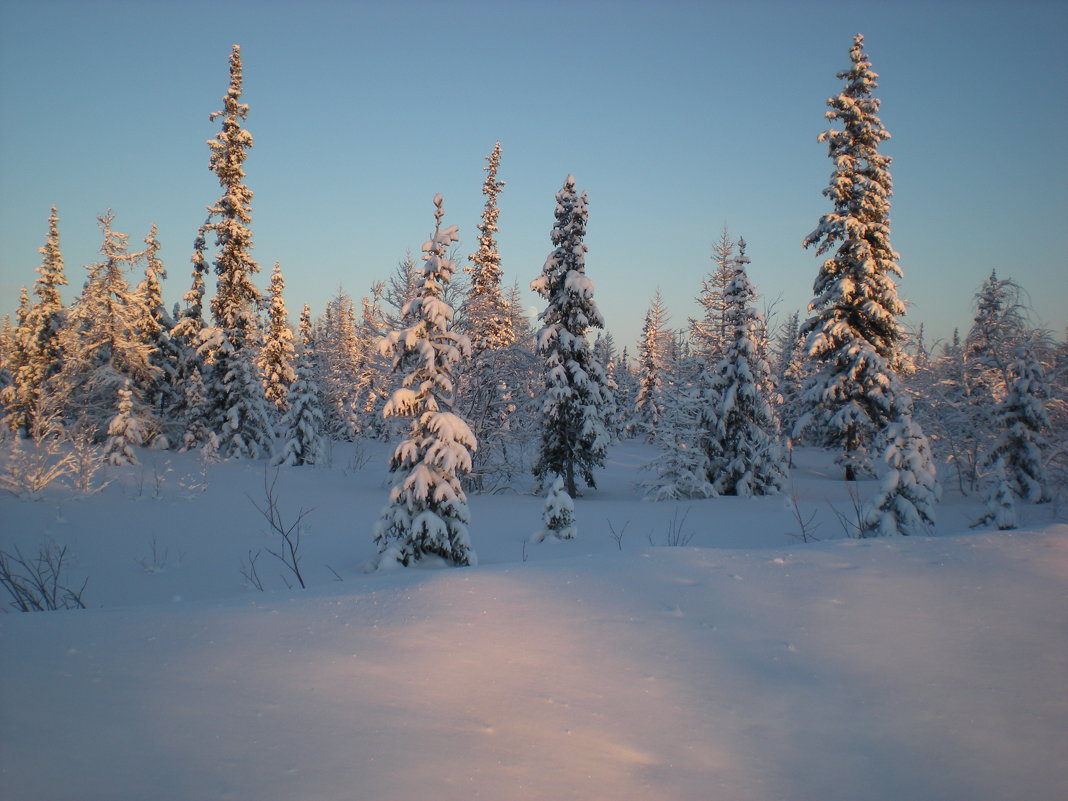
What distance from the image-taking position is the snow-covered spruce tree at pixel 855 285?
21.5 metres

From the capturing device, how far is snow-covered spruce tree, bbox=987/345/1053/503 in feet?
60.6

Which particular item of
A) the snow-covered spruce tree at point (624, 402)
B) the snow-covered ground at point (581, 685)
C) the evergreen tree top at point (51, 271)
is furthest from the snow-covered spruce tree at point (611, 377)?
the snow-covered ground at point (581, 685)

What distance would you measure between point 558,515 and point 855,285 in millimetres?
15399

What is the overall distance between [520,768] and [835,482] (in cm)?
2607

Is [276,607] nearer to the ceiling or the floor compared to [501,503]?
nearer to the ceiling

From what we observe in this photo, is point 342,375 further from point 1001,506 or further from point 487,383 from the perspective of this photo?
point 1001,506

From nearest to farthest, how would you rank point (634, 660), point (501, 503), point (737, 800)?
point (737, 800) → point (634, 660) → point (501, 503)

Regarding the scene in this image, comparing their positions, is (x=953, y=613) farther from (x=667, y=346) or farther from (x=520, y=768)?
(x=667, y=346)

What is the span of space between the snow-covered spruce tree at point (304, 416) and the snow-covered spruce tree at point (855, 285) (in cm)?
2466

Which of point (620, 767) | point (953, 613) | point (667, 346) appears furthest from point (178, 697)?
point (667, 346)

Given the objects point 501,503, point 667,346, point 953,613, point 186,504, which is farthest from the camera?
point 667,346

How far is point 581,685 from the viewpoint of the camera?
3.65 meters

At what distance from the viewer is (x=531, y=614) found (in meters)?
4.80

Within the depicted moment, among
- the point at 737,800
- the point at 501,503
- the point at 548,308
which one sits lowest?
the point at 501,503
